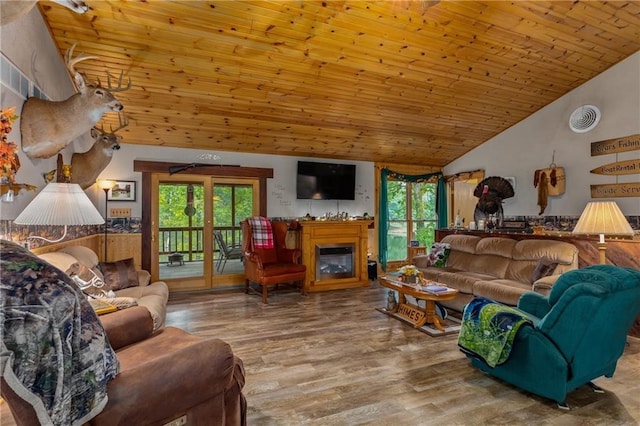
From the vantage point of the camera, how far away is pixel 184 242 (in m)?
5.41

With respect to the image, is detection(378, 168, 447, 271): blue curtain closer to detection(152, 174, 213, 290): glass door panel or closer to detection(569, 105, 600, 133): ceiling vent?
detection(569, 105, 600, 133): ceiling vent

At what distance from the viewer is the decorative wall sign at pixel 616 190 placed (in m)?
4.36

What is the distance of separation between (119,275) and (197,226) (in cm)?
198

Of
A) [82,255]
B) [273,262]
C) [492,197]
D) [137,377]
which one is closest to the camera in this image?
[137,377]

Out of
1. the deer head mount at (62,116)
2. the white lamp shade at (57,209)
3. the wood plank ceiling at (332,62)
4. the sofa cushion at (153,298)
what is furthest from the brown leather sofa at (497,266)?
the deer head mount at (62,116)

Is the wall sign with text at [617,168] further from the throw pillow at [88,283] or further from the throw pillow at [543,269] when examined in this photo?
the throw pillow at [88,283]

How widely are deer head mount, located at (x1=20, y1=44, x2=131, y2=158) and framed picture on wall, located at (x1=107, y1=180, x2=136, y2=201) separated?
2.31 metres

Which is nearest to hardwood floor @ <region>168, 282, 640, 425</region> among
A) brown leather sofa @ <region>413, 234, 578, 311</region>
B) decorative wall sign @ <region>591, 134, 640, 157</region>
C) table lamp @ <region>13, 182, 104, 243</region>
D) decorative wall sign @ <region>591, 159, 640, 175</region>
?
brown leather sofa @ <region>413, 234, 578, 311</region>

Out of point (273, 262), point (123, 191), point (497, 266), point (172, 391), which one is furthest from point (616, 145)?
point (123, 191)

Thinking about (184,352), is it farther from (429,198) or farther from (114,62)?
(429,198)

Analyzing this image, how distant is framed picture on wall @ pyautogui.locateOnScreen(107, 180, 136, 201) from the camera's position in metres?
4.94

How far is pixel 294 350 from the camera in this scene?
10.1 feet

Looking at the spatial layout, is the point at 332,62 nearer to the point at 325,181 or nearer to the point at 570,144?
the point at 325,181

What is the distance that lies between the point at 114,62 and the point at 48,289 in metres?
3.17
